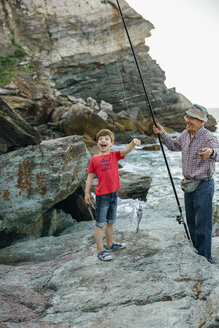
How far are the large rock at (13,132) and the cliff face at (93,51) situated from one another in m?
28.8

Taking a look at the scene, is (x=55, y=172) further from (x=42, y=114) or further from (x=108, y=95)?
(x=108, y=95)

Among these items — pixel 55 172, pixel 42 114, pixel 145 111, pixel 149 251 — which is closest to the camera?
pixel 149 251

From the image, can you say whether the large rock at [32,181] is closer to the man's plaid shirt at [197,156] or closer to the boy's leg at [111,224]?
the boy's leg at [111,224]

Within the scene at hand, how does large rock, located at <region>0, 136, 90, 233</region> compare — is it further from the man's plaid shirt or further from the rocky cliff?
the rocky cliff

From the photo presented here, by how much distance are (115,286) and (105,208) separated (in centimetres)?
113

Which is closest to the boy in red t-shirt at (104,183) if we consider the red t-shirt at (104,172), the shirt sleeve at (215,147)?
the red t-shirt at (104,172)

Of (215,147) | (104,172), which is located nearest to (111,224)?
(104,172)

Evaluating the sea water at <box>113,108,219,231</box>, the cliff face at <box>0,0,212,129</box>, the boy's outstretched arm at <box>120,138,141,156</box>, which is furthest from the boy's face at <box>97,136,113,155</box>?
the cliff face at <box>0,0,212,129</box>

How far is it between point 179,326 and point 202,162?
213cm

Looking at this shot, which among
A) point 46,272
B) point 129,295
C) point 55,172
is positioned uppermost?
point 55,172

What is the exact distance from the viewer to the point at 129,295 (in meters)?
2.76

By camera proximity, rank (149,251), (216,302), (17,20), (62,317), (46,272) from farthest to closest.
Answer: (17,20)
(149,251)
(46,272)
(62,317)
(216,302)

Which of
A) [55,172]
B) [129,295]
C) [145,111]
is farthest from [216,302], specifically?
[145,111]

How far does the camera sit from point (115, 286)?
2.98 metres
